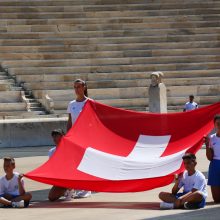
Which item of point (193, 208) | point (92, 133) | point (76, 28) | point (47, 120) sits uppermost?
point (76, 28)

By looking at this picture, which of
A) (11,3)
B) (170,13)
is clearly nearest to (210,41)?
(170,13)

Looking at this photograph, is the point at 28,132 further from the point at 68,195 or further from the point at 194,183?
the point at 194,183

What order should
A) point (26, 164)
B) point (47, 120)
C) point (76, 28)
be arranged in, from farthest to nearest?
1. point (76, 28)
2. point (47, 120)
3. point (26, 164)

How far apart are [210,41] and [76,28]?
14.1 ft

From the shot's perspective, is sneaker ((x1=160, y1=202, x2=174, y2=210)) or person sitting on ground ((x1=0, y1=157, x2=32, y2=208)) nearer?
sneaker ((x1=160, y1=202, x2=174, y2=210))

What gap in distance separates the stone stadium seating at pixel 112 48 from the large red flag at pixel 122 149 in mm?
13488

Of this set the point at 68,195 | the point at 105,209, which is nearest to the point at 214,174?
the point at 105,209

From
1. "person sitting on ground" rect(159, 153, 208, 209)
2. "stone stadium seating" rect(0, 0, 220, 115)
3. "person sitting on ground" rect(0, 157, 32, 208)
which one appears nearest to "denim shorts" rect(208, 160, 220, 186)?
"person sitting on ground" rect(159, 153, 208, 209)

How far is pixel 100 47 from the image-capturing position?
103ft

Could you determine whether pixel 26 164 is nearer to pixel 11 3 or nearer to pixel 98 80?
pixel 98 80

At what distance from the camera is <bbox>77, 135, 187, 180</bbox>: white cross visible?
43.2 feet

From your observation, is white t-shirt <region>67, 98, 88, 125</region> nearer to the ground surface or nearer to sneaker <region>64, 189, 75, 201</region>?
sneaker <region>64, 189, 75, 201</region>

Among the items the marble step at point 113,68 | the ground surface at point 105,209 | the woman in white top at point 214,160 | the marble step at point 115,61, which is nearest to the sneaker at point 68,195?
the ground surface at point 105,209

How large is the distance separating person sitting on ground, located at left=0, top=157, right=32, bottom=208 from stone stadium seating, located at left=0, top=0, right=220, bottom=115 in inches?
573
